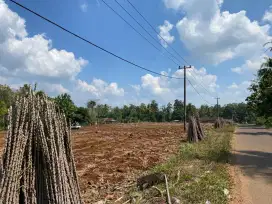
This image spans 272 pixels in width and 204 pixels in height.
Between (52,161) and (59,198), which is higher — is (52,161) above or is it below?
above

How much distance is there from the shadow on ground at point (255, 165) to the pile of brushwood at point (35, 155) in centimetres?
734

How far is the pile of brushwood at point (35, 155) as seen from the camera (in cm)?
521

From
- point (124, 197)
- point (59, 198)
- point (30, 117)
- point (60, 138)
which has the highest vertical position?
point (30, 117)

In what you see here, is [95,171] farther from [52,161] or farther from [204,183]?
[52,161]

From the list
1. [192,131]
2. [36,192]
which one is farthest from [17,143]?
[192,131]

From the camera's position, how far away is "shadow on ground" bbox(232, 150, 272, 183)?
37.5ft

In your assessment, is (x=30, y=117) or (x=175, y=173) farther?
(x=175, y=173)

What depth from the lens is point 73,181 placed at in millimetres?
5855

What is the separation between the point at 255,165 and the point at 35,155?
10.1 meters

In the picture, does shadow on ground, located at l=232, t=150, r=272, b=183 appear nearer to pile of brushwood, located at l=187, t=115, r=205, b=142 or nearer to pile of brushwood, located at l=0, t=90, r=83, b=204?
pile of brushwood, located at l=187, t=115, r=205, b=142

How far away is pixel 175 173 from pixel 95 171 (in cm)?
355

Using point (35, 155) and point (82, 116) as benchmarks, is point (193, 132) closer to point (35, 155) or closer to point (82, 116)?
point (35, 155)

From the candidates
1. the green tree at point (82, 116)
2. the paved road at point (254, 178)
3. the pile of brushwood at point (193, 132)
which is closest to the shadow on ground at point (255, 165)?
the paved road at point (254, 178)

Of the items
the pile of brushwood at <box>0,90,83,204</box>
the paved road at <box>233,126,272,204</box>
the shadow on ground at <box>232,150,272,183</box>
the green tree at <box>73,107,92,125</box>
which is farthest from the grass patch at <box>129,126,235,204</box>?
the green tree at <box>73,107,92,125</box>
